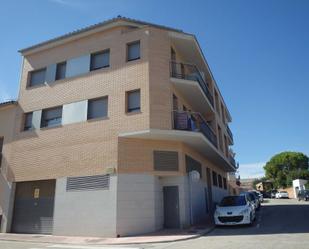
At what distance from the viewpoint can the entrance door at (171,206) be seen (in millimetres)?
16219

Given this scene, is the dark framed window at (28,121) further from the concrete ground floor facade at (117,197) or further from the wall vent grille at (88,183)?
the wall vent grille at (88,183)

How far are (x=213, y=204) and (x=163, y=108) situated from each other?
11.1 meters

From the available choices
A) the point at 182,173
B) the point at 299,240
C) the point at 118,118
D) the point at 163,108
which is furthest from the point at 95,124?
the point at 299,240

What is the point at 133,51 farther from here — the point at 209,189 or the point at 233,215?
the point at 209,189

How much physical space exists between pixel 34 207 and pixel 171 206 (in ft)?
25.3

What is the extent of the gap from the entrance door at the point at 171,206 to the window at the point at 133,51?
24.8ft

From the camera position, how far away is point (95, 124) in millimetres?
16781

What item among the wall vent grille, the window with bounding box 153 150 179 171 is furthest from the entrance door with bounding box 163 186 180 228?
the wall vent grille

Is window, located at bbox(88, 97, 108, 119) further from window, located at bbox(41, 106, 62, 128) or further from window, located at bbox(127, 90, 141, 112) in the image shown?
window, located at bbox(41, 106, 62, 128)

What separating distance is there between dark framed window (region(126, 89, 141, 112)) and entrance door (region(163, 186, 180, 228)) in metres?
4.67

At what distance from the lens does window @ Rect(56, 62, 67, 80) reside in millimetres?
19281

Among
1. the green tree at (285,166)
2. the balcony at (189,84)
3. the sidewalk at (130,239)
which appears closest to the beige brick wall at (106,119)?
the balcony at (189,84)

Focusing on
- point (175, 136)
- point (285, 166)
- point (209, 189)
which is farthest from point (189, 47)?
point (285, 166)

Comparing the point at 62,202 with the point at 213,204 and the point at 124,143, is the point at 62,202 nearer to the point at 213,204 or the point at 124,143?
the point at 124,143
